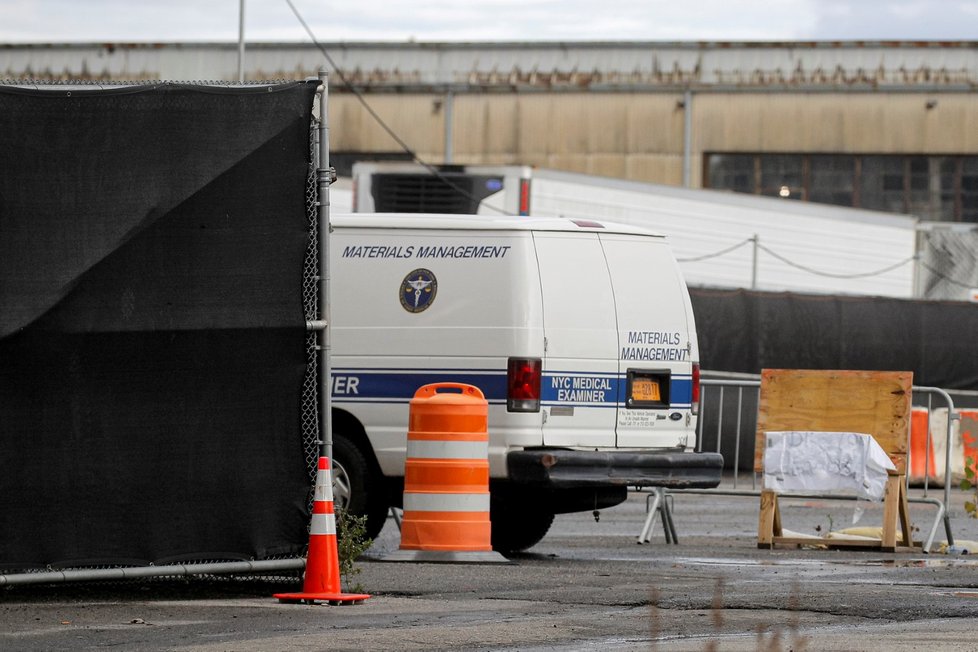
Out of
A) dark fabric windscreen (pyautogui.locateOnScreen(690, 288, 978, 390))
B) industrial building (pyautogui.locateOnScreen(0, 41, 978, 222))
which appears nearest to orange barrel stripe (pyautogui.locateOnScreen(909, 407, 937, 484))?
dark fabric windscreen (pyautogui.locateOnScreen(690, 288, 978, 390))

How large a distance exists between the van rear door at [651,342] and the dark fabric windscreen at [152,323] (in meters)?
3.45

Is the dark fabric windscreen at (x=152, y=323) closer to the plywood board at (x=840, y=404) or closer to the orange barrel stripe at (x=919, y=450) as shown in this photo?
the plywood board at (x=840, y=404)

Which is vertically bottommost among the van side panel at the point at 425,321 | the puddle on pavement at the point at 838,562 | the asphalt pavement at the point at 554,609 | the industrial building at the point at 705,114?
the puddle on pavement at the point at 838,562

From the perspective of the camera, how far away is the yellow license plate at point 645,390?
13.2m

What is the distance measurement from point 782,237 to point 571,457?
17673 millimetres

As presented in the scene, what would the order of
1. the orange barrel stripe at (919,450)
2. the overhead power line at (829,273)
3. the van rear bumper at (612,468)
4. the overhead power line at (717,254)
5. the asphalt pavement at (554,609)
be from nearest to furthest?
1. the asphalt pavement at (554,609)
2. the van rear bumper at (612,468)
3. the orange barrel stripe at (919,450)
4. the overhead power line at (717,254)
5. the overhead power line at (829,273)

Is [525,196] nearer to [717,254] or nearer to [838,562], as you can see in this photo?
[717,254]

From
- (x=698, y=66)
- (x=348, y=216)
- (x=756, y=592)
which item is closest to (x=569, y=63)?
(x=698, y=66)

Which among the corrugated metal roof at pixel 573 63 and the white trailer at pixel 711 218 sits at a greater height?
the corrugated metal roof at pixel 573 63

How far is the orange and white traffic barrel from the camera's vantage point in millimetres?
12234

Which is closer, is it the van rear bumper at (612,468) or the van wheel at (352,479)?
the van rear bumper at (612,468)

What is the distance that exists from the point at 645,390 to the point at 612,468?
2.39ft

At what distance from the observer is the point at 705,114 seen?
48469mm

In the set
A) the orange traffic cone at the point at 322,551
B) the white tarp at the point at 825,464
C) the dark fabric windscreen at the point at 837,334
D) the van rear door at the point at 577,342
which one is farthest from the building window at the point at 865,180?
the orange traffic cone at the point at 322,551
